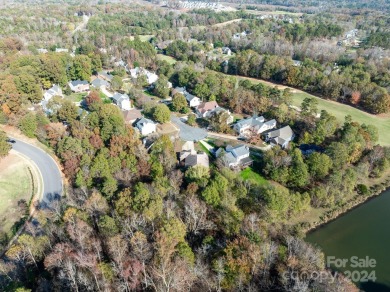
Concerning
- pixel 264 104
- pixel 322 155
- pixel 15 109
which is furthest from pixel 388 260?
pixel 15 109

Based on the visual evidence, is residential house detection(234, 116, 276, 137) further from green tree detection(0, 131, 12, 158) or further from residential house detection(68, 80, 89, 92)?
residential house detection(68, 80, 89, 92)

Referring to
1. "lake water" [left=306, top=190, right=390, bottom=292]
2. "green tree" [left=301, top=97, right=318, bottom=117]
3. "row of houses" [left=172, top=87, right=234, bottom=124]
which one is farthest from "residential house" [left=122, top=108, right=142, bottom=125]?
"lake water" [left=306, top=190, right=390, bottom=292]

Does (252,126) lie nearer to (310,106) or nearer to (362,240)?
(310,106)

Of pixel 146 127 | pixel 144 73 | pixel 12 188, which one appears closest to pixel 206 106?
pixel 146 127

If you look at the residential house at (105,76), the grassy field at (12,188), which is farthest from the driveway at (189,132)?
the residential house at (105,76)

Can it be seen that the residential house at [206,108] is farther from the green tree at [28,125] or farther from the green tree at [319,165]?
the green tree at [28,125]
